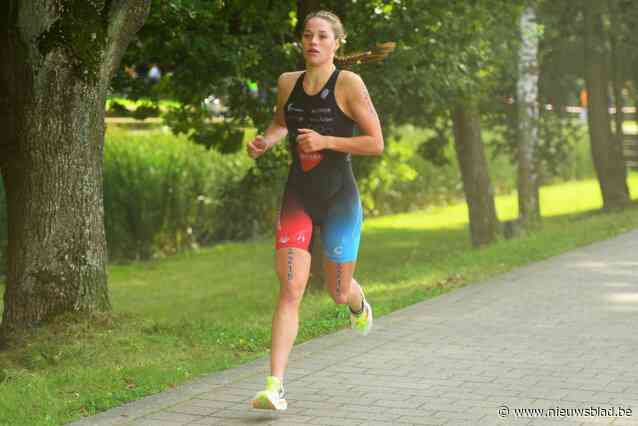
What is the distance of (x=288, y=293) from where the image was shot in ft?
22.8

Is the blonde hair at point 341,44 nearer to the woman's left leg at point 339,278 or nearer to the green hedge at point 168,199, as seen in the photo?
the woman's left leg at point 339,278

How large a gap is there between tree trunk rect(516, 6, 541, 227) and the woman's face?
13303mm

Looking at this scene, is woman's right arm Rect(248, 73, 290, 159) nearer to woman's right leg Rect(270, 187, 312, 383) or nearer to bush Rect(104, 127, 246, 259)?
woman's right leg Rect(270, 187, 312, 383)

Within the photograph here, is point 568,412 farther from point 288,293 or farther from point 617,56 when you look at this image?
point 617,56

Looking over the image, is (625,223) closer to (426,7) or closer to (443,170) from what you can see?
(426,7)

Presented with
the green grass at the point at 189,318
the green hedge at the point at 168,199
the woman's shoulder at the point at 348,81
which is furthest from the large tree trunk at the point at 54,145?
the green hedge at the point at 168,199

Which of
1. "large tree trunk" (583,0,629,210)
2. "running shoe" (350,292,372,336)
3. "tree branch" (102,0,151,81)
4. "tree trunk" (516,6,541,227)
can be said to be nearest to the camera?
"running shoe" (350,292,372,336)

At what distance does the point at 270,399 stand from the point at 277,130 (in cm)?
158

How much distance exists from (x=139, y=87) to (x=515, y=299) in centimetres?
468

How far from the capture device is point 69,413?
7.02 meters

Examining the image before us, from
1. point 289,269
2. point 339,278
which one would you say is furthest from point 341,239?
point 289,269

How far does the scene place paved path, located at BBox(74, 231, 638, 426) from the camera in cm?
677

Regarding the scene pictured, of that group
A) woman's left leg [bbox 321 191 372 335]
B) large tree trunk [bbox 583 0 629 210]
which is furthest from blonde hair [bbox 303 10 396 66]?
large tree trunk [bbox 583 0 629 210]

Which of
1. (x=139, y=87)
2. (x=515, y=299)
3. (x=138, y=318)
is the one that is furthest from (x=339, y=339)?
(x=139, y=87)
